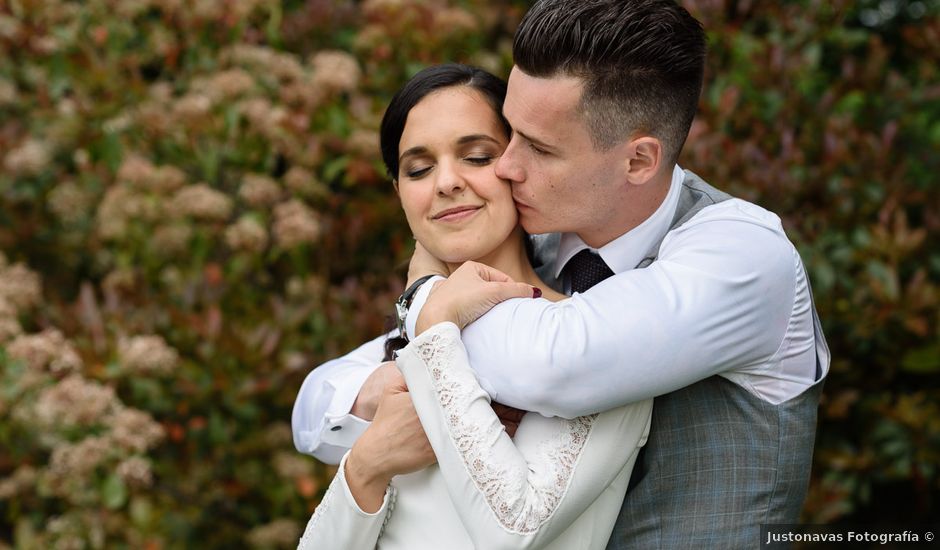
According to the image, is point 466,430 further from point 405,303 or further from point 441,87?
point 441,87

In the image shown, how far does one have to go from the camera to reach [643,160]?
218 centimetres

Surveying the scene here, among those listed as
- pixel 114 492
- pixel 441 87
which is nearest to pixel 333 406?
pixel 441 87

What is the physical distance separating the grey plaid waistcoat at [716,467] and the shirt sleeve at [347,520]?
49 centimetres

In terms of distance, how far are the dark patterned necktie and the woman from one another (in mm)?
62

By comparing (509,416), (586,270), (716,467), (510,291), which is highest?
(510,291)

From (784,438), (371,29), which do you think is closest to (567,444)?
(784,438)

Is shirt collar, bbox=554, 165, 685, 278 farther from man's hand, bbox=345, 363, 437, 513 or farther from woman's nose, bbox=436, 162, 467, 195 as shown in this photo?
man's hand, bbox=345, 363, 437, 513

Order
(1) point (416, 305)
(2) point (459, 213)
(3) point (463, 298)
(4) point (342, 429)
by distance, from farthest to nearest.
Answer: (4) point (342, 429) → (2) point (459, 213) → (1) point (416, 305) → (3) point (463, 298)

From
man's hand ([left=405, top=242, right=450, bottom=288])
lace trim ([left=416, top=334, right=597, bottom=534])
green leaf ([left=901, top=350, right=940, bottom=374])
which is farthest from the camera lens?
green leaf ([left=901, top=350, right=940, bottom=374])

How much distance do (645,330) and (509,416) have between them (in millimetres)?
337

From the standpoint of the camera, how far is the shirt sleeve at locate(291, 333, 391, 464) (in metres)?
2.38

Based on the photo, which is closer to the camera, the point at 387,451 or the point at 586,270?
the point at 387,451

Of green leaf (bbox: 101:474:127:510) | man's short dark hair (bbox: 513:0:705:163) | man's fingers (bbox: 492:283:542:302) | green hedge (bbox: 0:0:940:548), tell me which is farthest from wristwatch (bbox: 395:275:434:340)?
green leaf (bbox: 101:474:127:510)

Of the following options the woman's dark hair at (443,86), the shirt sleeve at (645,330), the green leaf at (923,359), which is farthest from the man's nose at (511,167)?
the green leaf at (923,359)
